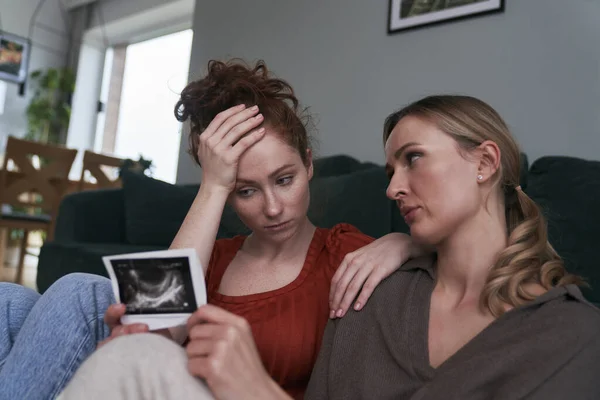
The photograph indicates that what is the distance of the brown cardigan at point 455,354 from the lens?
703mm

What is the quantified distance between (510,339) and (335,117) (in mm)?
2364

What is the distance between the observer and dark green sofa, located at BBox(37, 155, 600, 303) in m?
1.61

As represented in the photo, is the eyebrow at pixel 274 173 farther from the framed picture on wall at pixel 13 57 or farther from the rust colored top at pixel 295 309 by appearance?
the framed picture on wall at pixel 13 57

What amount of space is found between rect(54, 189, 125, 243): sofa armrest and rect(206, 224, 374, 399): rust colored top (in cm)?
148

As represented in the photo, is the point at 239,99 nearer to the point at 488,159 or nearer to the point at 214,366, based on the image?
the point at 488,159

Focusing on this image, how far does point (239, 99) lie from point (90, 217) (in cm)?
163

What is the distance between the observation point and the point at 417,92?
2.71 m

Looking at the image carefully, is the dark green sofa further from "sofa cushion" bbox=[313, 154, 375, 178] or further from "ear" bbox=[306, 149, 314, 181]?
"ear" bbox=[306, 149, 314, 181]

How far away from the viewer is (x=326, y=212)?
6.75 feet

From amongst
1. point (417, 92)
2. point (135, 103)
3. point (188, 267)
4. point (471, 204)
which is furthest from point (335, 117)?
point (135, 103)

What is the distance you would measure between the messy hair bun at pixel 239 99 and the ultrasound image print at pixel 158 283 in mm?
445

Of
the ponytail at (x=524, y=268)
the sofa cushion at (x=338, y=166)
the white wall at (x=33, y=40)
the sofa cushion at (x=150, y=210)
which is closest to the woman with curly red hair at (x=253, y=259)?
the ponytail at (x=524, y=268)

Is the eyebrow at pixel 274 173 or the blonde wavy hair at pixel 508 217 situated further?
the eyebrow at pixel 274 173

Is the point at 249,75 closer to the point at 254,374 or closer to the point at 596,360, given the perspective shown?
the point at 254,374
